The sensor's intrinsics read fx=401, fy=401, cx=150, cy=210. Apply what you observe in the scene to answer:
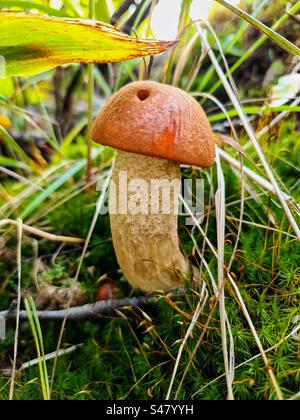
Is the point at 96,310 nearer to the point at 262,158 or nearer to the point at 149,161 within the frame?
the point at 149,161

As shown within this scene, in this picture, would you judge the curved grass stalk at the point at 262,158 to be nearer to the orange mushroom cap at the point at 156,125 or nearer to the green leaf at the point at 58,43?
the orange mushroom cap at the point at 156,125

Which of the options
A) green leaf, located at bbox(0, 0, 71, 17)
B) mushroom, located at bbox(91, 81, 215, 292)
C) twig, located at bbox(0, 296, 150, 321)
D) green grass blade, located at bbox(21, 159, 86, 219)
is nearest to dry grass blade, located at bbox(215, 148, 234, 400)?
mushroom, located at bbox(91, 81, 215, 292)

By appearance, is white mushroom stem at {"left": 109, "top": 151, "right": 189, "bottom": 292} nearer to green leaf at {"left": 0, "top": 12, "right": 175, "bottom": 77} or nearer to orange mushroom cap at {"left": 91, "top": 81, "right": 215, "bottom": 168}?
orange mushroom cap at {"left": 91, "top": 81, "right": 215, "bottom": 168}

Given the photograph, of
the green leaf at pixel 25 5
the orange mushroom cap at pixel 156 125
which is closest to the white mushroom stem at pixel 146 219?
the orange mushroom cap at pixel 156 125

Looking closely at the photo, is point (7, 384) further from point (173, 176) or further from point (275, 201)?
point (275, 201)

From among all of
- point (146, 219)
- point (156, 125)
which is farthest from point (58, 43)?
point (146, 219)

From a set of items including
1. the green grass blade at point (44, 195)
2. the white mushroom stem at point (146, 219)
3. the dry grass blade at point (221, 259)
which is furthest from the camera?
the green grass blade at point (44, 195)
